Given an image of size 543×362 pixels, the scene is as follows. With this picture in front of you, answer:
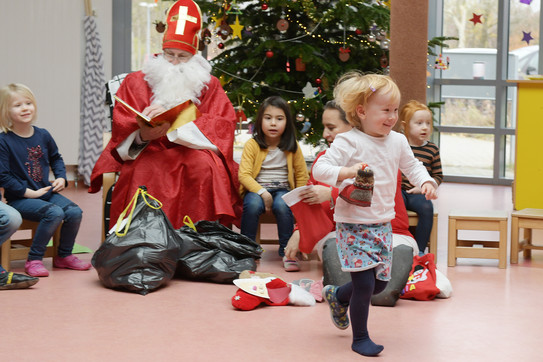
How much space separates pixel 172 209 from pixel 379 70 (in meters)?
2.28

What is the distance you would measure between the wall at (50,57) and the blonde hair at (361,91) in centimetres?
568

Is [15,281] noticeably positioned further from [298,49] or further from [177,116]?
[298,49]

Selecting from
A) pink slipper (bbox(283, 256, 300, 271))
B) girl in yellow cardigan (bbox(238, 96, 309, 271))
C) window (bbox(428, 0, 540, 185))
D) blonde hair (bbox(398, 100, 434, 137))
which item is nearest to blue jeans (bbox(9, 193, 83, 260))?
girl in yellow cardigan (bbox(238, 96, 309, 271))

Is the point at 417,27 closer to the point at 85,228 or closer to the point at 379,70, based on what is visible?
the point at 379,70

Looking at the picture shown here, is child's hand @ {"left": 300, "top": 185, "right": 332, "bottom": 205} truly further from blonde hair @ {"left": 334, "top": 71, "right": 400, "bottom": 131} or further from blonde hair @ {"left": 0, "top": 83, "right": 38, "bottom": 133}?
blonde hair @ {"left": 0, "top": 83, "right": 38, "bottom": 133}

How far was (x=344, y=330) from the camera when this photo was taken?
340 cm

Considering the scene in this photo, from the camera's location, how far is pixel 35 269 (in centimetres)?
439

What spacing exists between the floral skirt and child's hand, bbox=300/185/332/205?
93 centimetres

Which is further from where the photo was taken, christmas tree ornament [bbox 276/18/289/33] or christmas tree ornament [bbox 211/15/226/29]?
christmas tree ornament [bbox 211/15/226/29]

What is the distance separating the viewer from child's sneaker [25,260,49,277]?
172 inches

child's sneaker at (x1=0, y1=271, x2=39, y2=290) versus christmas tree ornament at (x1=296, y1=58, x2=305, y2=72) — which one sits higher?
christmas tree ornament at (x1=296, y1=58, x2=305, y2=72)

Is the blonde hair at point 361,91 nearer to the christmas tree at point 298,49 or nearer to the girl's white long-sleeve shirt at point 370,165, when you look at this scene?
the girl's white long-sleeve shirt at point 370,165

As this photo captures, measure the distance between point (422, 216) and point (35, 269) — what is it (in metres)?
2.21

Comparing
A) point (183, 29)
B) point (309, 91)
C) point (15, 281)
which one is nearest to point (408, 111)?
point (309, 91)
